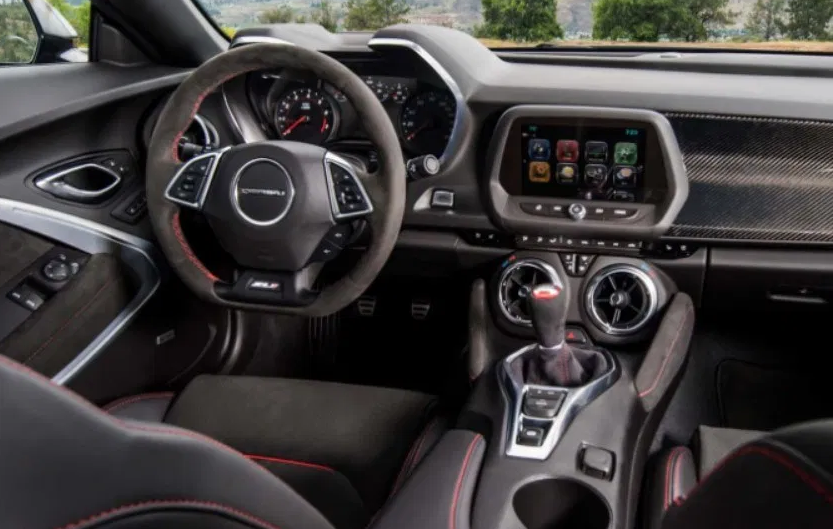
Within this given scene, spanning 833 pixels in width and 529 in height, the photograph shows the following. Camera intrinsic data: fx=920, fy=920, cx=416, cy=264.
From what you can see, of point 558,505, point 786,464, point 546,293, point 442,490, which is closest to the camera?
point 786,464

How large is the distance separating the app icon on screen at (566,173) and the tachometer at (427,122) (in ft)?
1.01

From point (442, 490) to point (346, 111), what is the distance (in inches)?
45.3

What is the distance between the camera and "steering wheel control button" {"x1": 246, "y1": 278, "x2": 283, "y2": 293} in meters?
2.12

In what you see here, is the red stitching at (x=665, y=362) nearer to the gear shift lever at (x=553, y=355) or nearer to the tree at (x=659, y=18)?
the gear shift lever at (x=553, y=355)

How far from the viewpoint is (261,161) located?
2.04m

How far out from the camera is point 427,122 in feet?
8.07

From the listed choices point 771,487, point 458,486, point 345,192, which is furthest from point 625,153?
point 771,487

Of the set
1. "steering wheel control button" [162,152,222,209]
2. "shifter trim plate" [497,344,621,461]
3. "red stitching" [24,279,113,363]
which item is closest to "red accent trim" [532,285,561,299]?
"shifter trim plate" [497,344,621,461]

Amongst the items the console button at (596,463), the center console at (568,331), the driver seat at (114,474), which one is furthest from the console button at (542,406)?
the driver seat at (114,474)

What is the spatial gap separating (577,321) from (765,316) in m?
0.52

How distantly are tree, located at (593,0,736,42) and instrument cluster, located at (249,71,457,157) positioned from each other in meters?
0.45

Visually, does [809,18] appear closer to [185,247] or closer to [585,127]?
[585,127]

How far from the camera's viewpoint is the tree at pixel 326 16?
8.09ft

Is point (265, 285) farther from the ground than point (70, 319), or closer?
farther from the ground
